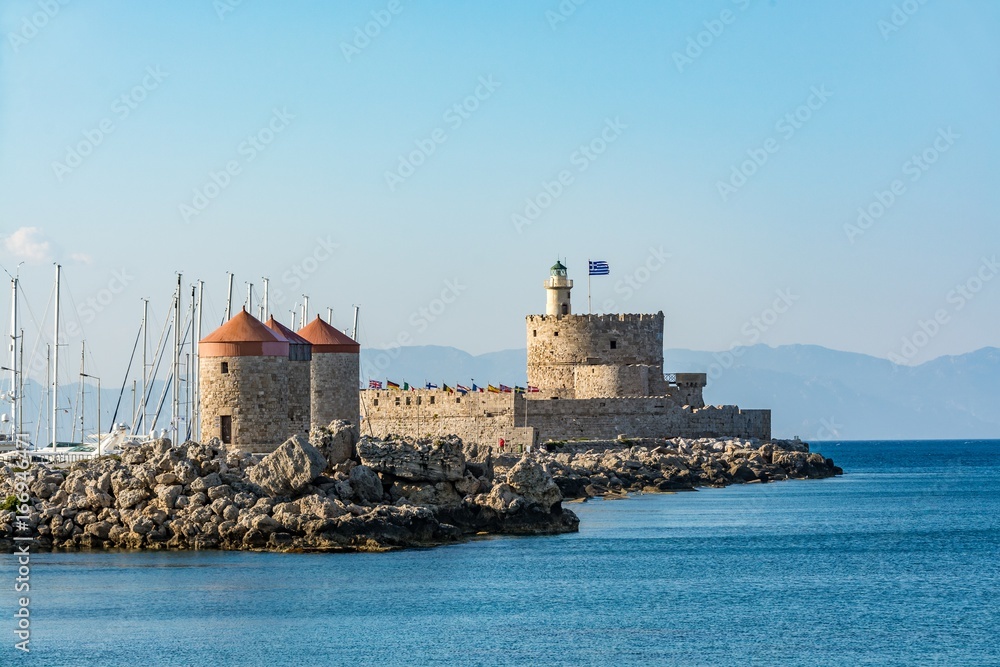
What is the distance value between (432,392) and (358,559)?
25.3 metres

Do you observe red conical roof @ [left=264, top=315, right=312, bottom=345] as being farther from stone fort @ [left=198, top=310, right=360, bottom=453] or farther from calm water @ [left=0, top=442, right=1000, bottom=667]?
calm water @ [left=0, top=442, right=1000, bottom=667]

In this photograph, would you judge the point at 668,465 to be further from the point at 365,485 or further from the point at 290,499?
the point at 290,499

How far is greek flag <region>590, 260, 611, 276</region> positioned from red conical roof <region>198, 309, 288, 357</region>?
1955 cm

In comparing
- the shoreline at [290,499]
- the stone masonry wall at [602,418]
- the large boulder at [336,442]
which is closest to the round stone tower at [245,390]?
the shoreline at [290,499]

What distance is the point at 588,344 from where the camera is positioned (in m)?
49.1

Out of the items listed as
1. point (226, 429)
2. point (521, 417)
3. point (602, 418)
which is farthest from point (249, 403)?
point (602, 418)

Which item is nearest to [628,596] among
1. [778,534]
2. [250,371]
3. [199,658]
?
[199,658]

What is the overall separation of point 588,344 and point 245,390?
19390mm

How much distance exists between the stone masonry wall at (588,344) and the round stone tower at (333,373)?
12167 mm

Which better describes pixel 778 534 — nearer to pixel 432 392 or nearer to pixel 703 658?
pixel 703 658

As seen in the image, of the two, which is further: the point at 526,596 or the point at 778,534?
the point at 778,534

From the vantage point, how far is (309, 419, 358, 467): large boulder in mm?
26359

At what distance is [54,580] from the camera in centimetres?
2162

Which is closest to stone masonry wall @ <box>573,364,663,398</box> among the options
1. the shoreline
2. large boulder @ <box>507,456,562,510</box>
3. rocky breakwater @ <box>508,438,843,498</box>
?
rocky breakwater @ <box>508,438,843,498</box>
